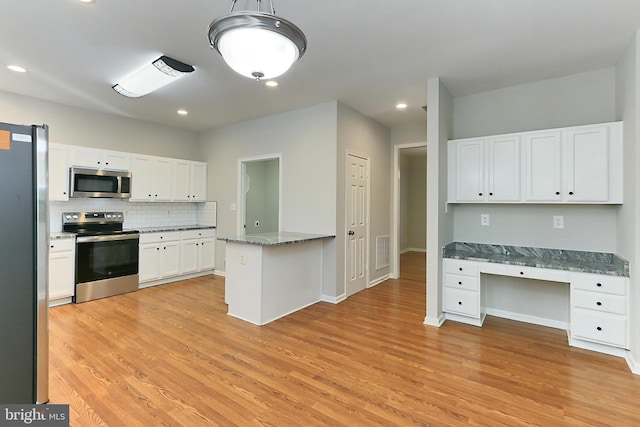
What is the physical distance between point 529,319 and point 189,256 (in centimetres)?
512

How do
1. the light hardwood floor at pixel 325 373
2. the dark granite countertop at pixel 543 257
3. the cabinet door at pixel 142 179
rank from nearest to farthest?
1. the light hardwood floor at pixel 325 373
2. the dark granite countertop at pixel 543 257
3. the cabinet door at pixel 142 179

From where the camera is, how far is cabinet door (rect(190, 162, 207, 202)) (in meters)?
5.89

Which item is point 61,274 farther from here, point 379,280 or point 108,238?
point 379,280

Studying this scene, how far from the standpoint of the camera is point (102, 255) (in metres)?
4.41

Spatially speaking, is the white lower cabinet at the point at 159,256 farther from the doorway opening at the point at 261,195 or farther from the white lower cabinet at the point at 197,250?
the doorway opening at the point at 261,195

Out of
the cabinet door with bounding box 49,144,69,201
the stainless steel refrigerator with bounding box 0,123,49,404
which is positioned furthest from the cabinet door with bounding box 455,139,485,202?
the cabinet door with bounding box 49,144,69,201

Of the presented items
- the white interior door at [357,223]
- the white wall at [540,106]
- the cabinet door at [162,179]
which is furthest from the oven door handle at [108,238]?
the white wall at [540,106]

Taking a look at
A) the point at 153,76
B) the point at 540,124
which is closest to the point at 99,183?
the point at 153,76

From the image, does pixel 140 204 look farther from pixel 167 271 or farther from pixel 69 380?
pixel 69 380

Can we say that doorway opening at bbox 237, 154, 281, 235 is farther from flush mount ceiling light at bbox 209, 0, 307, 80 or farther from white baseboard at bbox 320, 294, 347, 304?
flush mount ceiling light at bbox 209, 0, 307, 80

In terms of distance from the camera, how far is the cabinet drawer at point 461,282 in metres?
3.44

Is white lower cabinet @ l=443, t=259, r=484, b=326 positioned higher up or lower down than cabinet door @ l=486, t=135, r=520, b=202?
lower down

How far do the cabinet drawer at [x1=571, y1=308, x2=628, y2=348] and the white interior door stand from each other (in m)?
2.59

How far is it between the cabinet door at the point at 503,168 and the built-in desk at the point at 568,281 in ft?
2.22
